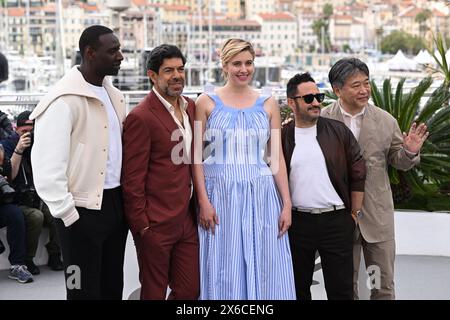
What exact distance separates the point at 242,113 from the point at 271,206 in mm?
427

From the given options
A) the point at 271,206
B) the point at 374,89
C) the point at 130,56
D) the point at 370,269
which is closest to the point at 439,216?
the point at 374,89

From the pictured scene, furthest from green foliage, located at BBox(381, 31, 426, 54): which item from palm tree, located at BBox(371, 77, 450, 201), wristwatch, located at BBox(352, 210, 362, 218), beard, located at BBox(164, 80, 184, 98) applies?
beard, located at BBox(164, 80, 184, 98)

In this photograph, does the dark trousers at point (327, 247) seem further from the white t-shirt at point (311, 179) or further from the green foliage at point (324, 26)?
the green foliage at point (324, 26)

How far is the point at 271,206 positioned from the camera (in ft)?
11.9

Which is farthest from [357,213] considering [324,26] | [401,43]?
[324,26]

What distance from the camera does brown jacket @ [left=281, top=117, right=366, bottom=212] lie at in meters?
3.65

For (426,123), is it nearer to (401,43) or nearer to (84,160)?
(84,160)

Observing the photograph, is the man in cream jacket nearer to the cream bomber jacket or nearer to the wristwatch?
the cream bomber jacket

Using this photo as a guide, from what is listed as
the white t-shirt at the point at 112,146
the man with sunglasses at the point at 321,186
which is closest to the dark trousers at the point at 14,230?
the white t-shirt at the point at 112,146

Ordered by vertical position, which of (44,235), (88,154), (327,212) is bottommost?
(44,235)

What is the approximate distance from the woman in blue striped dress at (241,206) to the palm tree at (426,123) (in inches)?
102

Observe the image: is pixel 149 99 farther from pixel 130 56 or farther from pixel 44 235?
pixel 130 56

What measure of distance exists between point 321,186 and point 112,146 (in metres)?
0.93

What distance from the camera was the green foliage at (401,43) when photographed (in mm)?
95562
